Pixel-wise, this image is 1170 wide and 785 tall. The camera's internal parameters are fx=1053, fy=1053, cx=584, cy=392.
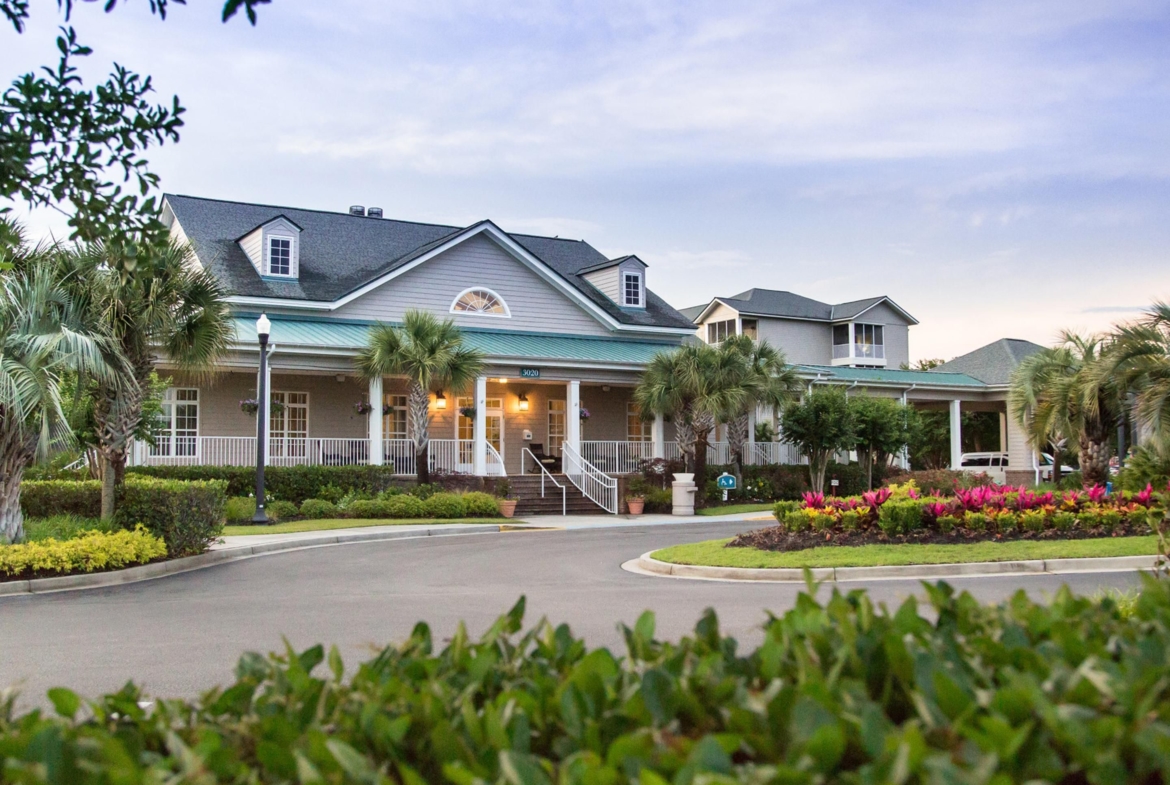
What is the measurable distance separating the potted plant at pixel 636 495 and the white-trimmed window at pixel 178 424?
11184 mm

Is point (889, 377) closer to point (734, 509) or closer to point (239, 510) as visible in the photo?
point (734, 509)

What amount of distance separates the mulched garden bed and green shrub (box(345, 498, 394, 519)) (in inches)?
418

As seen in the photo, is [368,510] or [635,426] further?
[635,426]

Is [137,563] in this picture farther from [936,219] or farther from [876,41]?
[936,219]

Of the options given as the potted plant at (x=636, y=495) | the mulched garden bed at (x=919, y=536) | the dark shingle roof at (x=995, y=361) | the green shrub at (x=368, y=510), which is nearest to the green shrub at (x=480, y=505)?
the green shrub at (x=368, y=510)

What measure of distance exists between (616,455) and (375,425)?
23.7 ft

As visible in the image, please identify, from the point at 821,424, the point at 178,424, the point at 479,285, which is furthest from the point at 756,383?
the point at 178,424

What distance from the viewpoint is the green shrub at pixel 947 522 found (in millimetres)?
15305

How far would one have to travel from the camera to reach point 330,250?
1273 inches

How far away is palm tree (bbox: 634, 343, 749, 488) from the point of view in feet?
92.5

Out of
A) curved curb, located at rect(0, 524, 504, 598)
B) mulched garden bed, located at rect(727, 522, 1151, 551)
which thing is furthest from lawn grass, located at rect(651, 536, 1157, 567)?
curved curb, located at rect(0, 524, 504, 598)

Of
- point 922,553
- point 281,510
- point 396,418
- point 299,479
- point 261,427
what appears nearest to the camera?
point 922,553

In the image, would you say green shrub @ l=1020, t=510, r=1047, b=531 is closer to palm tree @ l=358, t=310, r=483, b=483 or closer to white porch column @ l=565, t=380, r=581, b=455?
palm tree @ l=358, t=310, r=483, b=483

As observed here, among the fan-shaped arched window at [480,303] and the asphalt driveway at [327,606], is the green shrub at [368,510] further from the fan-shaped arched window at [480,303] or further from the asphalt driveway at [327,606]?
the fan-shaped arched window at [480,303]
